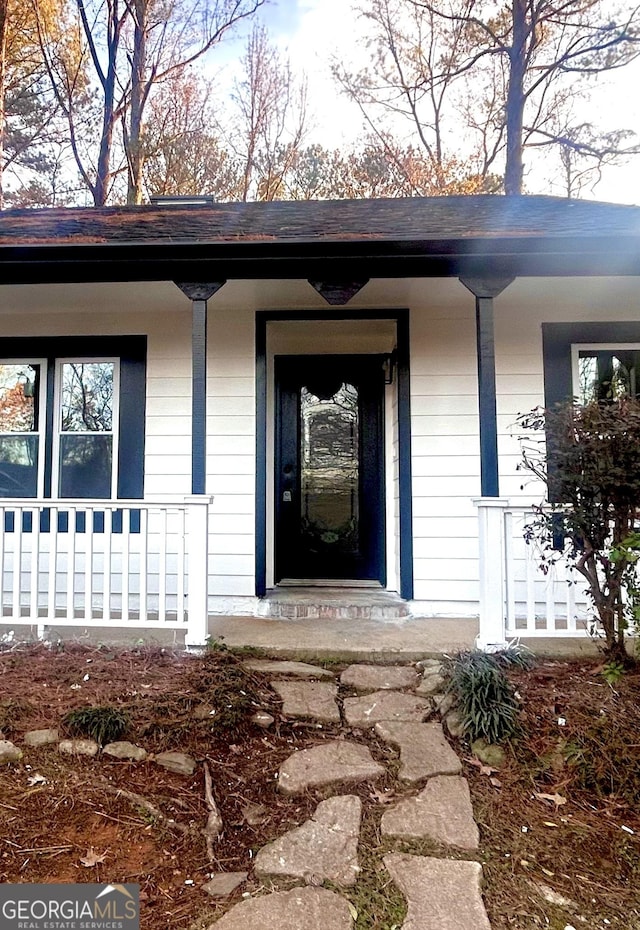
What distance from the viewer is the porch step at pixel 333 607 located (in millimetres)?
3762

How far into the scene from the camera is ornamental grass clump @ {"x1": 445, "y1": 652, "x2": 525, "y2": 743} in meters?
2.17

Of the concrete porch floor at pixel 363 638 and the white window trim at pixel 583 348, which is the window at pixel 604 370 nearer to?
the white window trim at pixel 583 348

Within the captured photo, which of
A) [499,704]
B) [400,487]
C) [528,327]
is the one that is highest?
[528,327]

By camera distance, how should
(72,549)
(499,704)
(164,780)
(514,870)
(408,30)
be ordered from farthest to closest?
(408,30) < (72,549) < (499,704) < (164,780) < (514,870)

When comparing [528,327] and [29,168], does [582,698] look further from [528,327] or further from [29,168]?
[29,168]

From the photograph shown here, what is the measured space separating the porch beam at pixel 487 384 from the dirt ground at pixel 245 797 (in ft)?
3.70

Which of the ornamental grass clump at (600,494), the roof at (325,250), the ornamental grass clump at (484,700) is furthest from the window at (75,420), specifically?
the ornamental grass clump at (600,494)

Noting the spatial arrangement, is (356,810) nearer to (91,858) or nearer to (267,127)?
(91,858)

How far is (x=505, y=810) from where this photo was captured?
70.0 inches

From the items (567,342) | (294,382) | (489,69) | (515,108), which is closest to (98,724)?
(294,382)

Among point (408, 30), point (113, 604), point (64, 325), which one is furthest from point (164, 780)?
point (408, 30)

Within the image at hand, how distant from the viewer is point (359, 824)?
1696mm

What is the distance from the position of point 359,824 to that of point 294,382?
3.50 m

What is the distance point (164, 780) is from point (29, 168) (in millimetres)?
12715
